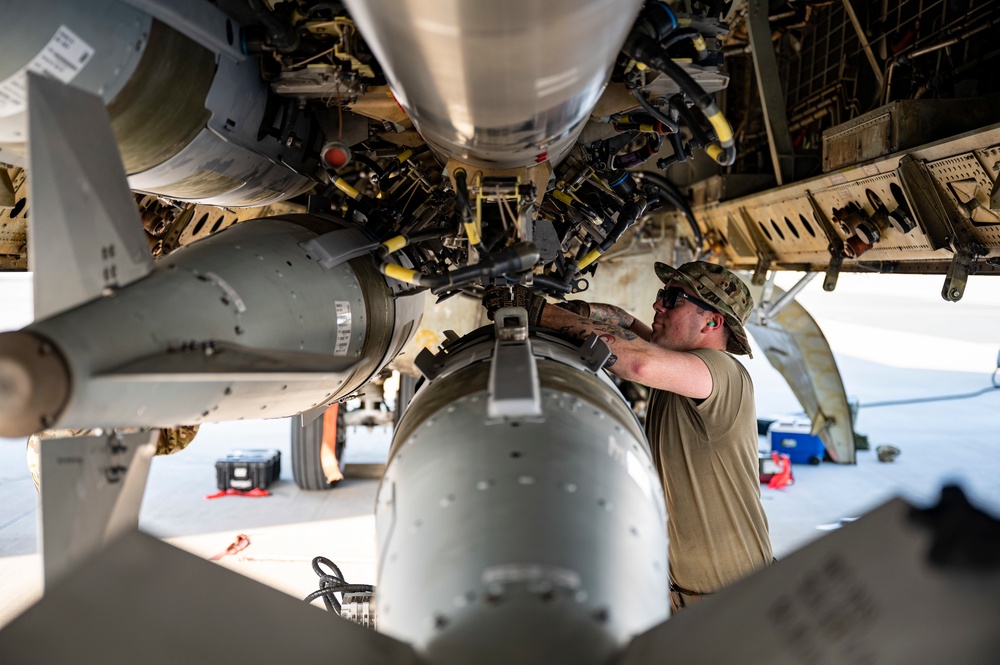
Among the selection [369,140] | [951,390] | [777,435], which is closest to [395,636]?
[369,140]

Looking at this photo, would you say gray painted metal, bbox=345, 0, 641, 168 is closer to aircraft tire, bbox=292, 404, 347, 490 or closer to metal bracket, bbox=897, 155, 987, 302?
metal bracket, bbox=897, 155, 987, 302

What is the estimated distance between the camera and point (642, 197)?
3.45m

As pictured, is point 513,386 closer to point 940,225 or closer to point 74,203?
point 74,203

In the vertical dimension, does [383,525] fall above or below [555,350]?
below

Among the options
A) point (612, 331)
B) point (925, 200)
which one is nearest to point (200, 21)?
point (612, 331)

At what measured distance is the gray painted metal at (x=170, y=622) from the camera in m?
1.15

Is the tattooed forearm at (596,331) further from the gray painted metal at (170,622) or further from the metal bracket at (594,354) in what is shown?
the gray painted metal at (170,622)

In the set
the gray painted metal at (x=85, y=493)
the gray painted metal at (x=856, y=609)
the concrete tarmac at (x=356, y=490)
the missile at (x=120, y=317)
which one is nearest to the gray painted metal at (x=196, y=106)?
the missile at (x=120, y=317)

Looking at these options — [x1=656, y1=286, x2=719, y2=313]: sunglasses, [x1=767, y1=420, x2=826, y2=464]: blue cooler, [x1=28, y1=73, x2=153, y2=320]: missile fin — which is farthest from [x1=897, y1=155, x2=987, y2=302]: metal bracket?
[x1=767, y1=420, x2=826, y2=464]: blue cooler

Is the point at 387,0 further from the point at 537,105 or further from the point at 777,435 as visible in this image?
the point at 777,435

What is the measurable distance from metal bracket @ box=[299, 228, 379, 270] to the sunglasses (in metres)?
1.45

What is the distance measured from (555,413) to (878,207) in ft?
11.4

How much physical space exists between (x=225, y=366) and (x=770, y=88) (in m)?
4.77

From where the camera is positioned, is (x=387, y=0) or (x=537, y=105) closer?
(x=387, y=0)
